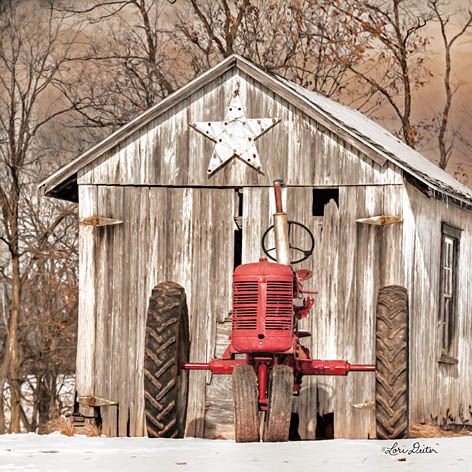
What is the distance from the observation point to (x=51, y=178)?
48.8 feet

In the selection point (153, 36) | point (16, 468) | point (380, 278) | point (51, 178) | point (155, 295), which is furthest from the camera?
point (153, 36)

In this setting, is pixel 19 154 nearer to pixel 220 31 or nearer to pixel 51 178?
pixel 220 31

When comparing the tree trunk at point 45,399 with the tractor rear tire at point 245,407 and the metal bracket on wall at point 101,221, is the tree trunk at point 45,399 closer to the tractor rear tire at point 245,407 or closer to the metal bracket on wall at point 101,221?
the metal bracket on wall at point 101,221

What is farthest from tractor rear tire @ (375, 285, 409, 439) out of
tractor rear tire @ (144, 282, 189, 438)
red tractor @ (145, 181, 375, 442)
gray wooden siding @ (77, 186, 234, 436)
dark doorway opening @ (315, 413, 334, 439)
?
gray wooden siding @ (77, 186, 234, 436)

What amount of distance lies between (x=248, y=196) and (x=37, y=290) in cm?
2016

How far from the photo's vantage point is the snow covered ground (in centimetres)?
790

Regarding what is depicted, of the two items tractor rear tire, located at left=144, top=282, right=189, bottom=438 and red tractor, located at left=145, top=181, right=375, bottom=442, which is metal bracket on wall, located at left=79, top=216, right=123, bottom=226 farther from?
tractor rear tire, located at left=144, top=282, right=189, bottom=438

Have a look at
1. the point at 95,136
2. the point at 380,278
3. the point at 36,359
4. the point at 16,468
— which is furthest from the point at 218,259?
the point at 36,359

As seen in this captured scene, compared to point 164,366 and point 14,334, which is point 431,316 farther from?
point 14,334

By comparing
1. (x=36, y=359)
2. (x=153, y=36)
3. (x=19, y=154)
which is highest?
(x=153, y=36)

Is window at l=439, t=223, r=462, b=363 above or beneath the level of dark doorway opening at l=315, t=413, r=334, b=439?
above

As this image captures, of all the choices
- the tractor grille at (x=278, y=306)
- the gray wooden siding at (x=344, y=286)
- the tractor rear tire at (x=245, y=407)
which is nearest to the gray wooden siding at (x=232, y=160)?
the gray wooden siding at (x=344, y=286)

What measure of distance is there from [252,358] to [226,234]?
3.89 metres

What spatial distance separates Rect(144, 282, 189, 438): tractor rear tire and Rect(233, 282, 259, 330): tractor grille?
2.80 ft
